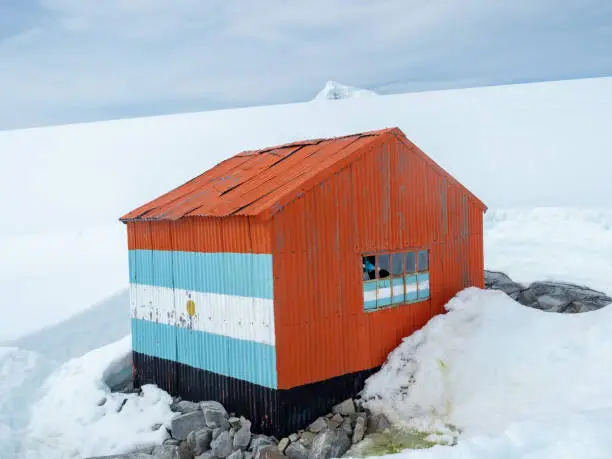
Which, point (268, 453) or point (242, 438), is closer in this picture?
point (268, 453)

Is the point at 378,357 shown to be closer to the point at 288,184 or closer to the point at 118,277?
the point at 288,184

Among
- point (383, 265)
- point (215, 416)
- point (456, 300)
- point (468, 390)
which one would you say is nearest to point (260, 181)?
point (383, 265)

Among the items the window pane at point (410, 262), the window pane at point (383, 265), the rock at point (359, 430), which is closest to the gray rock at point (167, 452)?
the rock at point (359, 430)

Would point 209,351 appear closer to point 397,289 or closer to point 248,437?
point 248,437

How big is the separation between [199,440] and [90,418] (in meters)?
3.09

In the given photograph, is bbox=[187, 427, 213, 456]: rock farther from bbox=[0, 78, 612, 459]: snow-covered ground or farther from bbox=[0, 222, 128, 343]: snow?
bbox=[0, 222, 128, 343]: snow

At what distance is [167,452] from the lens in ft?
38.4

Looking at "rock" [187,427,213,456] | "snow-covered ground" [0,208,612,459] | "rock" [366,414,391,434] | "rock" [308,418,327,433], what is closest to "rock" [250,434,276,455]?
"rock" [308,418,327,433]

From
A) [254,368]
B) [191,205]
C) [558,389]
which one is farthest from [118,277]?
[558,389]

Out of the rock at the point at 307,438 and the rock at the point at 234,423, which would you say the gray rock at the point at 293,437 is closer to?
the rock at the point at 307,438

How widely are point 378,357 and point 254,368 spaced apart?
2.80m

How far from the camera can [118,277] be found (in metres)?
25.4

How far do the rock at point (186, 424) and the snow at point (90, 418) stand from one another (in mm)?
247

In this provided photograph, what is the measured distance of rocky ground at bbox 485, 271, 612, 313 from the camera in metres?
18.7
